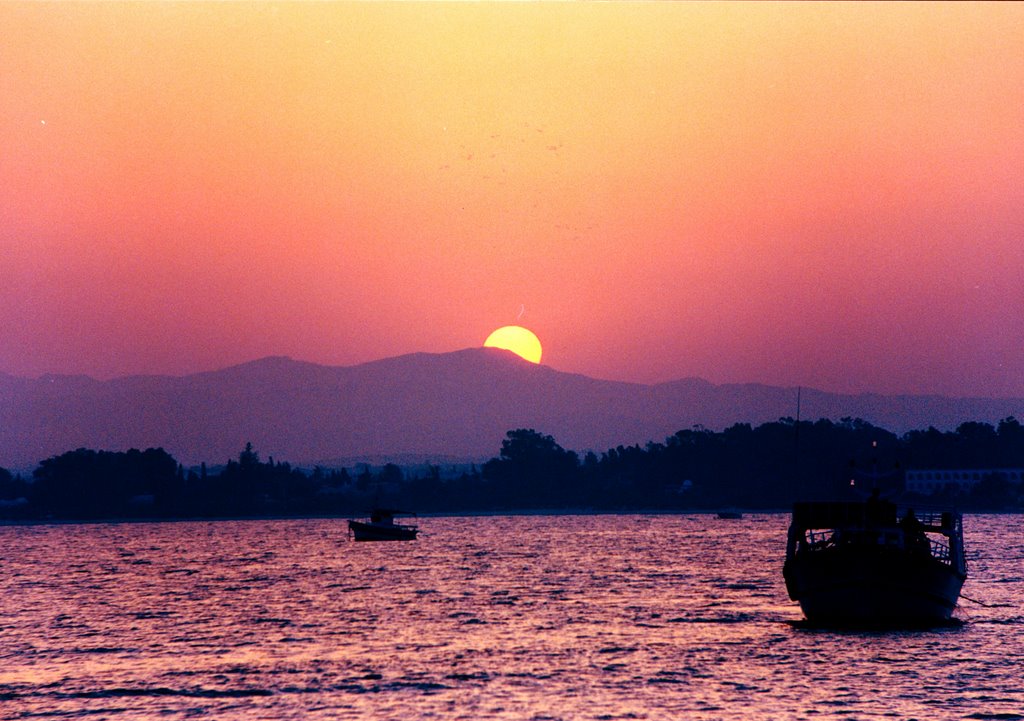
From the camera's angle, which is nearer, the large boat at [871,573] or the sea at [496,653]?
the sea at [496,653]

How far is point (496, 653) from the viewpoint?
66.9m

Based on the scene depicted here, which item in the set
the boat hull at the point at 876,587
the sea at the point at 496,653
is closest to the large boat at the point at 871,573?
the boat hull at the point at 876,587

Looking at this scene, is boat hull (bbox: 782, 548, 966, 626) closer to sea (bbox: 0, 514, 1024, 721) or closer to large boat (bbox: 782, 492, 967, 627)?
large boat (bbox: 782, 492, 967, 627)

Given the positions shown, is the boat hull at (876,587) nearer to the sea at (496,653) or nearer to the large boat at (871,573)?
the large boat at (871,573)

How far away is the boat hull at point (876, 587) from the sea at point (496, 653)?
177 centimetres

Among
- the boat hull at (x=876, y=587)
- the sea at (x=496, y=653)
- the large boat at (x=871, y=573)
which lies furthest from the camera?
the large boat at (x=871, y=573)

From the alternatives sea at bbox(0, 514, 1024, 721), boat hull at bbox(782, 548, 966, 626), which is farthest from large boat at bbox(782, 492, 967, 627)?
sea at bbox(0, 514, 1024, 721)

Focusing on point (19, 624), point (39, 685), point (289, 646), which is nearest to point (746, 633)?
point (289, 646)

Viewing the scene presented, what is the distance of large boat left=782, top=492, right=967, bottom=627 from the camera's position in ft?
234

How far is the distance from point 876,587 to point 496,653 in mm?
20269

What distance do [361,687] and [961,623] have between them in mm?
37063

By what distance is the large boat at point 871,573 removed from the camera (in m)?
71.4

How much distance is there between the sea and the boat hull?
177cm

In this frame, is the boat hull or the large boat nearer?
the boat hull
